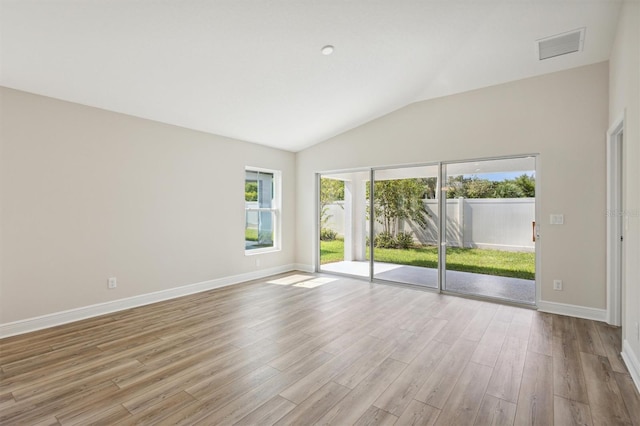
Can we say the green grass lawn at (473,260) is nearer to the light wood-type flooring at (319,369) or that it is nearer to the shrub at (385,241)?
the shrub at (385,241)

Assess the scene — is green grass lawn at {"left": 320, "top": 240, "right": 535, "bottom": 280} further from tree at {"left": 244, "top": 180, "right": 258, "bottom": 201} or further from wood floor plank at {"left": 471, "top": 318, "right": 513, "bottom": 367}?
tree at {"left": 244, "top": 180, "right": 258, "bottom": 201}

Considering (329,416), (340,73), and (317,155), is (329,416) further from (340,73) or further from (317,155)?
(317,155)

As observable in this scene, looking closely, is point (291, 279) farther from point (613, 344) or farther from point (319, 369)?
point (613, 344)

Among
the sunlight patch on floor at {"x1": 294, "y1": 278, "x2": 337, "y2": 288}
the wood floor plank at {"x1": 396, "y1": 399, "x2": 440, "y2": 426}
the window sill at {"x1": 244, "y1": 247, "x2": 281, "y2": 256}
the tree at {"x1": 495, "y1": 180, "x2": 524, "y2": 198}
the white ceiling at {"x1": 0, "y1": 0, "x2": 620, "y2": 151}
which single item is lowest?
the wood floor plank at {"x1": 396, "y1": 399, "x2": 440, "y2": 426}

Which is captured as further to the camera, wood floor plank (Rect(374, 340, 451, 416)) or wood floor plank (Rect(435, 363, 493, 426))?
wood floor plank (Rect(374, 340, 451, 416))

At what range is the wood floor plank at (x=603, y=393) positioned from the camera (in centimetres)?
194

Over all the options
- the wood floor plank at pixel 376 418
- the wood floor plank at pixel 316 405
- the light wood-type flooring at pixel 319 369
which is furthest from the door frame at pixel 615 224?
the wood floor plank at pixel 316 405

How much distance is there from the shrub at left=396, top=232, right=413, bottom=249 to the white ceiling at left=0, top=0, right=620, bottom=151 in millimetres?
2307

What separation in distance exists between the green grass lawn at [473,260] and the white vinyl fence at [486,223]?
0.10 m

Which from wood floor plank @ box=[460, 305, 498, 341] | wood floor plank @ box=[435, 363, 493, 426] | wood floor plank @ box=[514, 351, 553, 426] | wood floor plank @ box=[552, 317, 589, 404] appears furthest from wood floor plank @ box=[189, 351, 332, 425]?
wood floor plank @ box=[552, 317, 589, 404]

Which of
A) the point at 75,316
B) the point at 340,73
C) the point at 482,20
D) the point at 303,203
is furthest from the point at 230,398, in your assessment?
the point at 303,203

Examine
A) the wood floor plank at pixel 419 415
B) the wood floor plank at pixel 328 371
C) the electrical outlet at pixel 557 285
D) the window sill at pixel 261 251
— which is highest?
the window sill at pixel 261 251

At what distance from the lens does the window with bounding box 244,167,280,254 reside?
18.9 ft

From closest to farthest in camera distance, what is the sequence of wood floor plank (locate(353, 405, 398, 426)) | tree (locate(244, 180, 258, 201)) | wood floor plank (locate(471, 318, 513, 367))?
1. wood floor plank (locate(353, 405, 398, 426))
2. wood floor plank (locate(471, 318, 513, 367))
3. tree (locate(244, 180, 258, 201))
